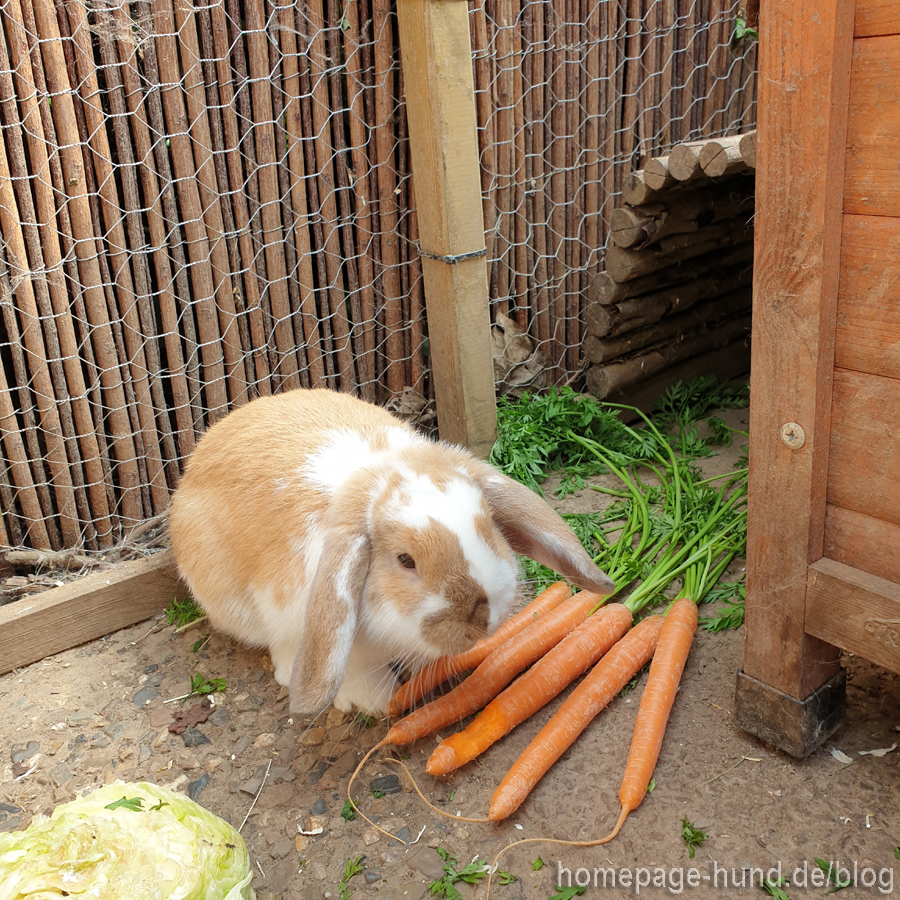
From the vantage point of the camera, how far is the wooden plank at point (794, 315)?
6.02ft

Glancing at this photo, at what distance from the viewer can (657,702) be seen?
2.51m

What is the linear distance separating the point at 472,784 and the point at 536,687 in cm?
34

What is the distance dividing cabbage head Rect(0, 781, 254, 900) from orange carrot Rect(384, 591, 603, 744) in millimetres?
669

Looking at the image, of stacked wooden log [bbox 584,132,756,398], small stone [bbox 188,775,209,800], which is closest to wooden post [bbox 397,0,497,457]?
stacked wooden log [bbox 584,132,756,398]

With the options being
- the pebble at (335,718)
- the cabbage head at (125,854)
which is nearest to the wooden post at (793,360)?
the pebble at (335,718)

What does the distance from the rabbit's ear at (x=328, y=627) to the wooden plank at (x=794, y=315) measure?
3.25 feet

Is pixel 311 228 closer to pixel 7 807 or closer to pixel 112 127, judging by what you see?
pixel 112 127

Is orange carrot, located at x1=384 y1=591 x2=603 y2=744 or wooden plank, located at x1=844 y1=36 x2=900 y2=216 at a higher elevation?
wooden plank, located at x1=844 y1=36 x2=900 y2=216

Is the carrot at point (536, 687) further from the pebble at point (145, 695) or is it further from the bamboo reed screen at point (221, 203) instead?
the bamboo reed screen at point (221, 203)

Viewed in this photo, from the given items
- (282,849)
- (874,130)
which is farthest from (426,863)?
(874,130)

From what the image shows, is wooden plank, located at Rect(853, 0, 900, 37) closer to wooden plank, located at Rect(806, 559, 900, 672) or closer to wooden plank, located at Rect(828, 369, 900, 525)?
wooden plank, located at Rect(828, 369, 900, 525)

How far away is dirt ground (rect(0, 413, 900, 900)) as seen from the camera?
2.16m

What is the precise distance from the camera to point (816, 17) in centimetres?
180

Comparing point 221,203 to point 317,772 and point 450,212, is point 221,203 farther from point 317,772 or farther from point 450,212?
point 317,772
